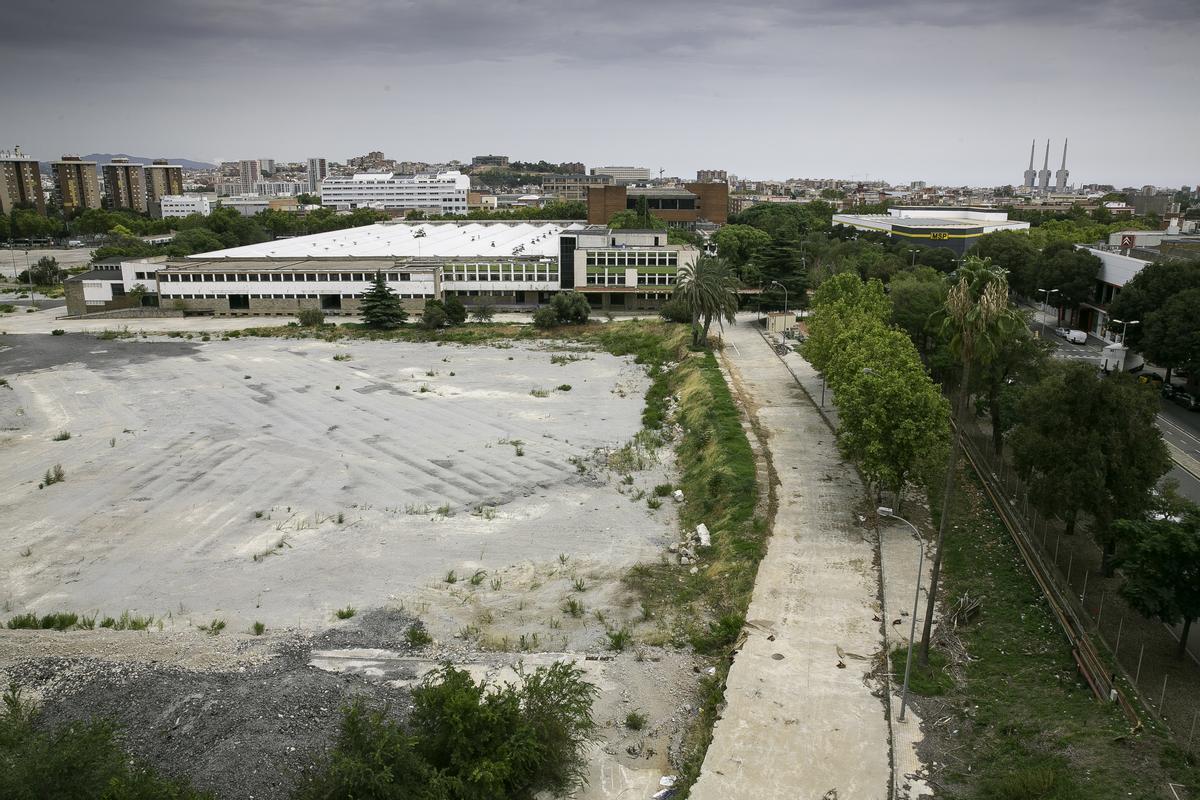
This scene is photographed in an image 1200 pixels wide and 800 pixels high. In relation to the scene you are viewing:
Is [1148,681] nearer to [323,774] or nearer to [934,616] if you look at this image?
[934,616]

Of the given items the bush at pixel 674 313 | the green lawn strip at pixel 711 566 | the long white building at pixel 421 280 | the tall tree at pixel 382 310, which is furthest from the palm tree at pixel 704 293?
the tall tree at pixel 382 310

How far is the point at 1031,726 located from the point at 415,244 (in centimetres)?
9674

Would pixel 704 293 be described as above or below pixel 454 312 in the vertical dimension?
above

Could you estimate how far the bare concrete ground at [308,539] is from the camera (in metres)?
20.4

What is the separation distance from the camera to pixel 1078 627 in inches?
850

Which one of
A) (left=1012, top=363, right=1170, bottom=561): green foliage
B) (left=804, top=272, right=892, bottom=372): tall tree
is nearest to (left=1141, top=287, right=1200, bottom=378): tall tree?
(left=804, top=272, right=892, bottom=372): tall tree

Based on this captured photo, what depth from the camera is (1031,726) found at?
1830cm

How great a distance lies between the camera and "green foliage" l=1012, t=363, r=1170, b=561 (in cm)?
2373

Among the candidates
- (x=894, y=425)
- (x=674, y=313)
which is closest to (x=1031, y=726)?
(x=894, y=425)

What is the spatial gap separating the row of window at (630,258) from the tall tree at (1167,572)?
6428cm

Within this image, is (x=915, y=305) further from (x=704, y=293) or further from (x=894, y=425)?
(x=894, y=425)

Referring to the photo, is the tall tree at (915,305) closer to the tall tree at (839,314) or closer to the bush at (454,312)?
the tall tree at (839,314)

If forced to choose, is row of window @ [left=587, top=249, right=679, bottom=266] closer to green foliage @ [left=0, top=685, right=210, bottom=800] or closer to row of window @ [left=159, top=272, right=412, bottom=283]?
row of window @ [left=159, top=272, right=412, bottom=283]

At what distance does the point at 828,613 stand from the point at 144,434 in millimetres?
36434
